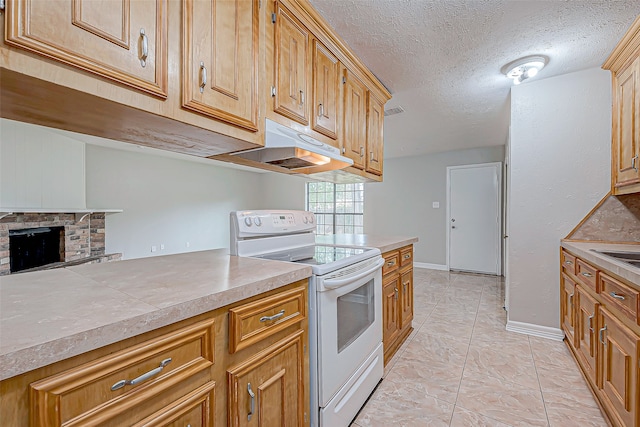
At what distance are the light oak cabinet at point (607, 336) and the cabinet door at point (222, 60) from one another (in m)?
1.88

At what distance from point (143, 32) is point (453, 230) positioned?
18.1ft

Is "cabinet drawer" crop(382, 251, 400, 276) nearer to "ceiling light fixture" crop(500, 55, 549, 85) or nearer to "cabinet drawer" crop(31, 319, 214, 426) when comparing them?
"cabinet drawer" crop(31, 319, 214, 426)

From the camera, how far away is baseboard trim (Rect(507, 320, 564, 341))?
2.51 metres

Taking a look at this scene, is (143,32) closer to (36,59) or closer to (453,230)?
(36,59)

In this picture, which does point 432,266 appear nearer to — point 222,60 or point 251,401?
point 251,401

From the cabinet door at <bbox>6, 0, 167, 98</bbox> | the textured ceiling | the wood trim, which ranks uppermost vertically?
the textured ceiling

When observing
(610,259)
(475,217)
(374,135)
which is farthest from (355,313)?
(475,217)

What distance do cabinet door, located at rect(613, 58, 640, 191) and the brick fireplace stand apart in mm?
6219

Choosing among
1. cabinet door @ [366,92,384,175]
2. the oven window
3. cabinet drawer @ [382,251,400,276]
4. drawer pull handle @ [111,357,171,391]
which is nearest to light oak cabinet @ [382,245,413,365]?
cabinet drawer @ [382,251,400,276]

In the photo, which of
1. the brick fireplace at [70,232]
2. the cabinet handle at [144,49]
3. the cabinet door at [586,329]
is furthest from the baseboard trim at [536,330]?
the brick fireplace at [70,232]

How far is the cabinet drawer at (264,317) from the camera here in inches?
37.1

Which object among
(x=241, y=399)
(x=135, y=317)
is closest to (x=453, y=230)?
(x=241, y=399)

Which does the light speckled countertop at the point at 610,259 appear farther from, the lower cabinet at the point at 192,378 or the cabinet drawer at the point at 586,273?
the lower cabinet at the point at 192,378

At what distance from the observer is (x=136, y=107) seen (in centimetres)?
93
